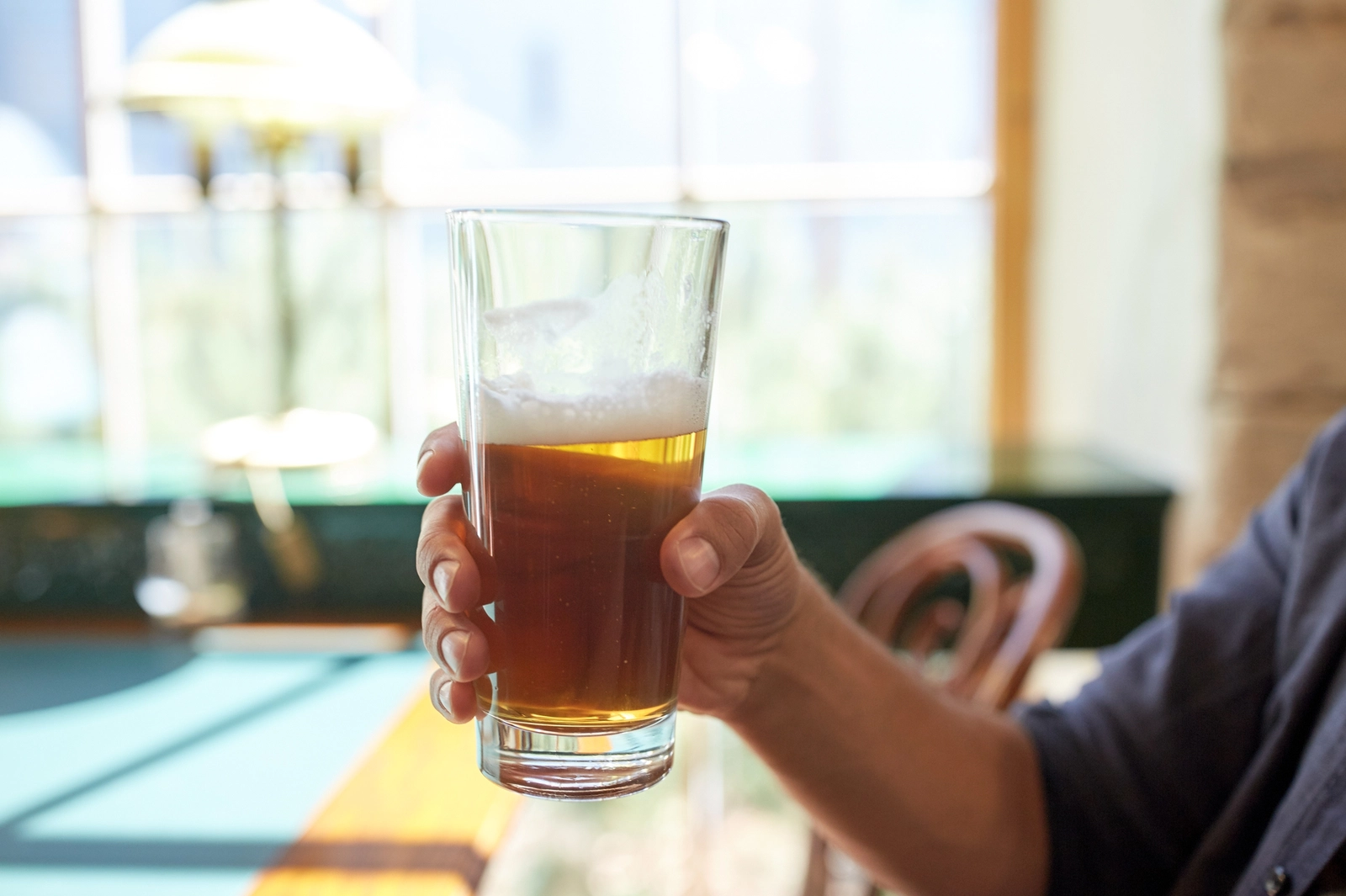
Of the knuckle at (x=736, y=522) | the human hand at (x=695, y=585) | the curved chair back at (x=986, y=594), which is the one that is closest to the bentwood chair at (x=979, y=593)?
the curved chair back at (x=986, y=594)

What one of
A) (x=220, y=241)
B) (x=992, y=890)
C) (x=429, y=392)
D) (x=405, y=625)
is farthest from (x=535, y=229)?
(x=220, y=241)

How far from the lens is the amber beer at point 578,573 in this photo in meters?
0.53

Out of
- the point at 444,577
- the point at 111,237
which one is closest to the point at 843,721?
the point at 444,577

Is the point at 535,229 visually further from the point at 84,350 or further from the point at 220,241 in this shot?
the point at 84,350

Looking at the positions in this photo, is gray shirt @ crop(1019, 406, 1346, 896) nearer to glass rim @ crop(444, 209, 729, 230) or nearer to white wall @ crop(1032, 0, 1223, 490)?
glass rim @ crop(444, 209, 729, 230)

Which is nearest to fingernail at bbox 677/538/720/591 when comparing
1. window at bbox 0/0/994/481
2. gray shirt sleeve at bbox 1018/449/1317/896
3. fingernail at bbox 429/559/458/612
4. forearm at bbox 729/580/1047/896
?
fingernail at bbox 429/559/458/612

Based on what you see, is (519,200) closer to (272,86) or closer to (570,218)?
(272,86)

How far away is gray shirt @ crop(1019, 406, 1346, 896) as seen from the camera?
2.79 feet

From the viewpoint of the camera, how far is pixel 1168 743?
90cm

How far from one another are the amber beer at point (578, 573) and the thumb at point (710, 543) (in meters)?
0.01

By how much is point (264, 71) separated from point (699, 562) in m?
1.78

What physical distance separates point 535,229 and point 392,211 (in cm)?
267

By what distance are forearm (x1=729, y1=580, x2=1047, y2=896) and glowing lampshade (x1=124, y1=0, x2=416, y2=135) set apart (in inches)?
64.1

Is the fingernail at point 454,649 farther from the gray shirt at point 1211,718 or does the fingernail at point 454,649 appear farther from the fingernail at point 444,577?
the gray shirt at point 1211,718
